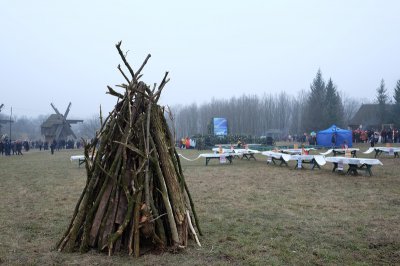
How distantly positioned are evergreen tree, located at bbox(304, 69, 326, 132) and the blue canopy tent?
2081 cm

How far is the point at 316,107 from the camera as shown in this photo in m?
57.1

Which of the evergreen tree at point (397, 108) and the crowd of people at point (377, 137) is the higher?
the evergreen tree at point (397, 108)

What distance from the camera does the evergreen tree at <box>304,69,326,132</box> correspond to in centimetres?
5653

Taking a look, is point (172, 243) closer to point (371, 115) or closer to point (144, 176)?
point (144, 176)

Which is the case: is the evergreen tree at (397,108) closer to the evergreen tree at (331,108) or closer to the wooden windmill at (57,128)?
the evergreen tree at (331,108)

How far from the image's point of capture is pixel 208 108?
301 ft

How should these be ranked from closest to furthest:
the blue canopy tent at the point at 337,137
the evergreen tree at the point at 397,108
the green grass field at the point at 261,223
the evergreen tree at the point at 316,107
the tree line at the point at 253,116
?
the green grass field at the point at 261,223 < the blue canopy tent at the point at 337,137 < the evergreen tree at the point at 397,108 < the evergreen tree at the point at 316,107 < the tree line at the point at 253,116

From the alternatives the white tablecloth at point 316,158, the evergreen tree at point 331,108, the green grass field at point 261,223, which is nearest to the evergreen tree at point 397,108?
the evergreen tree at point 331,108

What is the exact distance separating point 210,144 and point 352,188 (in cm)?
2943

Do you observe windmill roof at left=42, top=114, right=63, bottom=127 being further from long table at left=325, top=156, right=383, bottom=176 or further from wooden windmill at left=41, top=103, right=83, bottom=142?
long table at left=325, top=156, right=383, bottom=176

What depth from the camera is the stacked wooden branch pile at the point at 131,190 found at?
5.33m

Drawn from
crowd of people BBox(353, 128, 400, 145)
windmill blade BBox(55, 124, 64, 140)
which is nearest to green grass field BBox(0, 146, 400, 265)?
crowd of people BBox(353, 128, 400, 145)

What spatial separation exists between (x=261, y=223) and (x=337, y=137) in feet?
99.8

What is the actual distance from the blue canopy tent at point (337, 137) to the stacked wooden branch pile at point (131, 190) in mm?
32038
